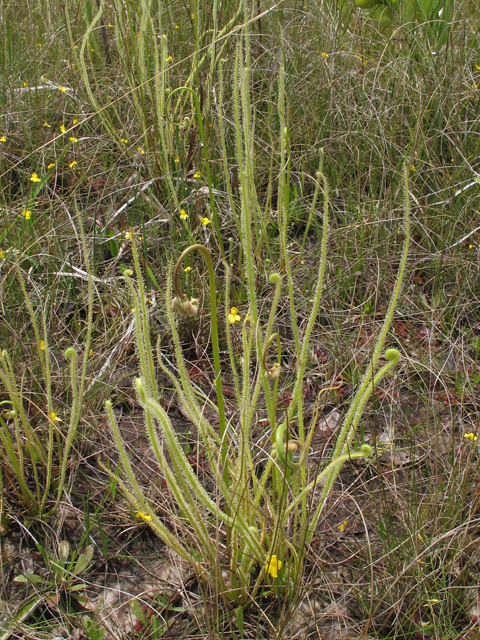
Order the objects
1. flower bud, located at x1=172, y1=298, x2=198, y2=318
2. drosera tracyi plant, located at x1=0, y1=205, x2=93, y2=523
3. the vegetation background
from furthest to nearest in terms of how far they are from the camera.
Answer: drosera tracyi plant, located at x1=0, y1=205, x2=93, y2=523
the vegetation background
flower bud, located at x1=172, y1=298, x2=198, y2=318

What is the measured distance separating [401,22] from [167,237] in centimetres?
204

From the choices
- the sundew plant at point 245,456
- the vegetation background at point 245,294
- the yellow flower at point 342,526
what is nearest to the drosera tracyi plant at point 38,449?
the vegetation background at point 245,294

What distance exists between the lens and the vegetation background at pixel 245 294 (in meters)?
1.17

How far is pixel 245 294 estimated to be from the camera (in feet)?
6.68

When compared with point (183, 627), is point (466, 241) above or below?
above

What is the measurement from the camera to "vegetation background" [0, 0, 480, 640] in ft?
3.85

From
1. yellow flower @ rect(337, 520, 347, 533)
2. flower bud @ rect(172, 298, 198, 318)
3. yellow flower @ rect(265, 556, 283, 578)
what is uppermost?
flower bud @ rect(172, 298, 198, 318)

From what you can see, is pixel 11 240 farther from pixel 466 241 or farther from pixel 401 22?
pixel 401 22

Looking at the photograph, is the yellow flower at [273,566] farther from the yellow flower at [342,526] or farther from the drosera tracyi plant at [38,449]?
the drosera tracyi plant at [38,449]

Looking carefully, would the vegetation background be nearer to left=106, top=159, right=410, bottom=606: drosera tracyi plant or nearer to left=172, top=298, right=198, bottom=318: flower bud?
left=106, top=159, right=410, bottom=606: drosera tracyi plant

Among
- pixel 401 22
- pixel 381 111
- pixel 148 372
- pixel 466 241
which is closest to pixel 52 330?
pixel 148 372

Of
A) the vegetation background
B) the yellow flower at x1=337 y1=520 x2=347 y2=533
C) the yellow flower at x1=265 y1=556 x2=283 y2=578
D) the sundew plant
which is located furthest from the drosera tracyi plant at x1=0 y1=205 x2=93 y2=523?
the yellow flower at x1=337 y1=520 x2=347 y2=533

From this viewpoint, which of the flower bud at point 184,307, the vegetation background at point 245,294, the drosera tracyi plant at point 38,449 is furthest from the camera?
the drosera tracyi plant at point 38,449

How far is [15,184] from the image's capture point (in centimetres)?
250
